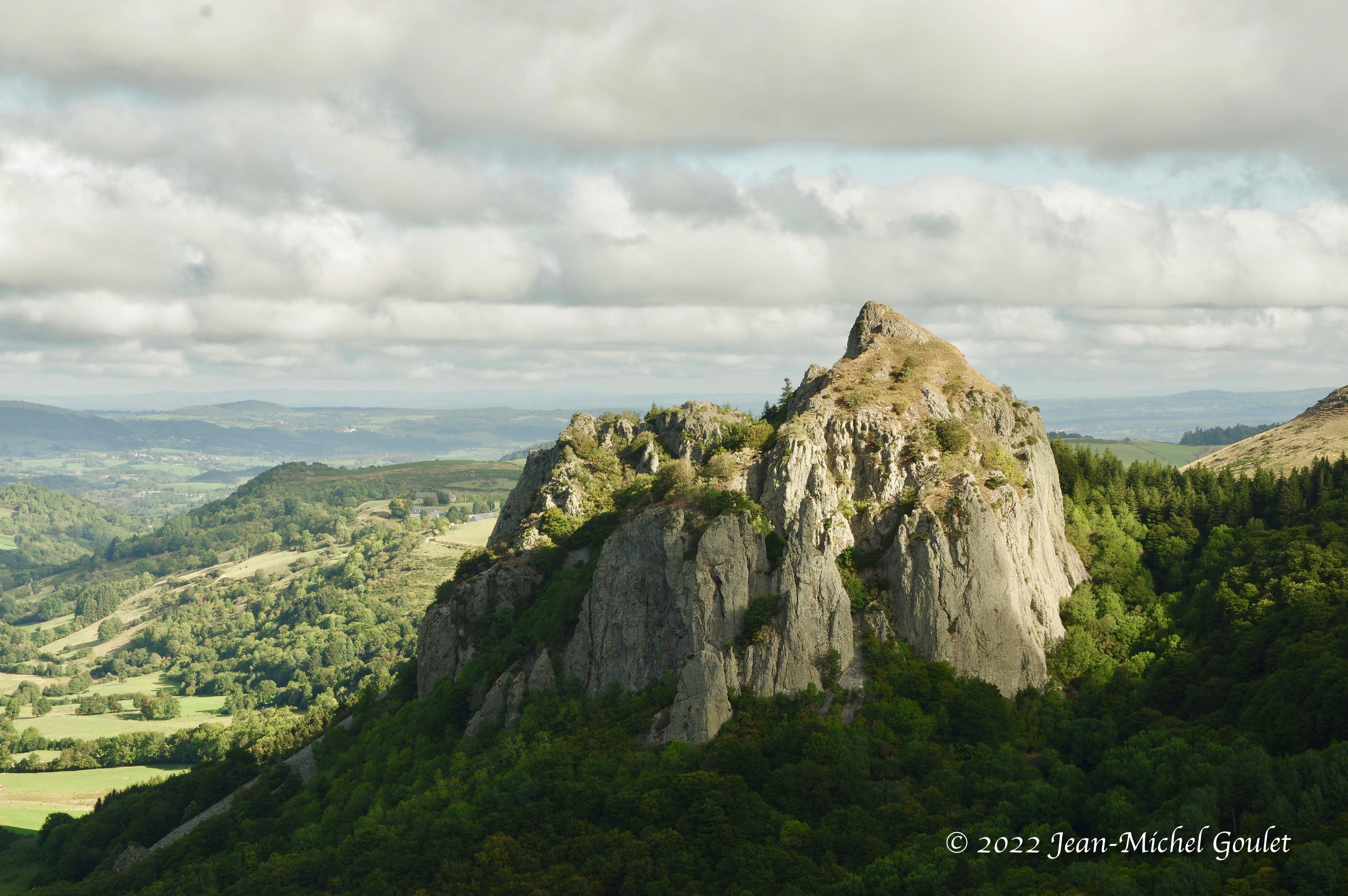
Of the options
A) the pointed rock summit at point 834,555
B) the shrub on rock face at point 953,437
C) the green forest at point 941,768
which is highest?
the shrub on rock face at point 953,437

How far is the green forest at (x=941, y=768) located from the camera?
6556cm

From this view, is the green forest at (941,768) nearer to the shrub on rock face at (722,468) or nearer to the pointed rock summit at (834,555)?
the pointed rock summit at (834,555)

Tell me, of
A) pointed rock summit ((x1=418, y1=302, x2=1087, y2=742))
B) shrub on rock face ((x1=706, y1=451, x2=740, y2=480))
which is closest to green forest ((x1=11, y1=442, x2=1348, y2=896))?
pointed rock summit ((x1=418, y1=302, x2=1087, y2=742))

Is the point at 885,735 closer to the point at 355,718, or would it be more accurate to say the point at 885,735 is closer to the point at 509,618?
the point at 509,618

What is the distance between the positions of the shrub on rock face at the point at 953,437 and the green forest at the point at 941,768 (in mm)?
15404

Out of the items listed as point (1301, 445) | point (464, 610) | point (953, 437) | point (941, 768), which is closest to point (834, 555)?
point (953, 437)

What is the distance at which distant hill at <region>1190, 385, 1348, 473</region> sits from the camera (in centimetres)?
17150

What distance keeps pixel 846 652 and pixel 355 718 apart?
78.3 m

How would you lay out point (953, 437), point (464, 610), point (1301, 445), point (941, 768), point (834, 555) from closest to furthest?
point (941, 768) → point (834, 555) → point (953, 437) → point (464, 610) → point (1301, 445)

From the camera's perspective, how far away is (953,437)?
9575cm

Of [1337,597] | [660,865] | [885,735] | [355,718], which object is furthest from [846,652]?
[355,718]

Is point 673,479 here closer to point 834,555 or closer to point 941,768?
point 834,555

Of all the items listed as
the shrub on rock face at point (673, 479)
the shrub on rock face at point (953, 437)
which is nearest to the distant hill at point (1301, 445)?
the shrub on rock face at point (953, 437)

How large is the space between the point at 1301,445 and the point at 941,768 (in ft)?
461
